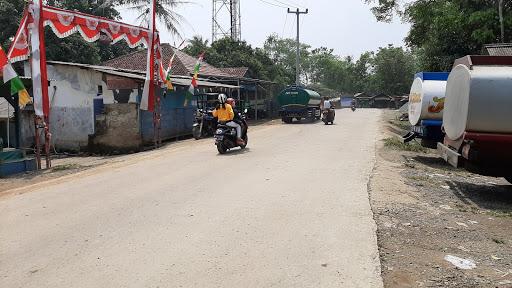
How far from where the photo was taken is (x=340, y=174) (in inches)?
367

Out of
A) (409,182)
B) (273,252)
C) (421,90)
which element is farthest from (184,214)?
(421,90)

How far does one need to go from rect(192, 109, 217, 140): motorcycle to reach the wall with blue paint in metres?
0.97

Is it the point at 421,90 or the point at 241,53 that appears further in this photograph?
the point at 241,53

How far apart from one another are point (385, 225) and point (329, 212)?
775 millimetres

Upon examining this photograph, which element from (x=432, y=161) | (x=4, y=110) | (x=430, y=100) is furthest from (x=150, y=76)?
(x=432, y=161)

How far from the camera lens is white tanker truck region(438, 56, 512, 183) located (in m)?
7.64

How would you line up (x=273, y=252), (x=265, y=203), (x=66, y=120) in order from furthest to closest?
(x=66, y=120) < (x=265, y=203) < (x=273, y=252)

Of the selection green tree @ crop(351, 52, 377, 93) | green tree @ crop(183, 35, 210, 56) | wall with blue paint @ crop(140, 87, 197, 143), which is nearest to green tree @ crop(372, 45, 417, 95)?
green tree @ crop(351, 52, 377, 93)

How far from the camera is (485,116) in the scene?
25.4ft

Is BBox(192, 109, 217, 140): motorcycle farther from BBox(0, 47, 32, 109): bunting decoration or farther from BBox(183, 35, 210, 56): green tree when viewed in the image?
BBox(183, 35, 210, 56): green tree

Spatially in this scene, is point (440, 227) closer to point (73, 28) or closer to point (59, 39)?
point (73, 28)

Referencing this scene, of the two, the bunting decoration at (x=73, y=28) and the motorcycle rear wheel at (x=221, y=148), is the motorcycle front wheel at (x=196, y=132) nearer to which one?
the bunting decoration at (x=73, y=28)

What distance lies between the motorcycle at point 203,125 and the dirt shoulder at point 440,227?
1027cm

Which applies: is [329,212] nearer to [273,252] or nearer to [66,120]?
[273,252]
